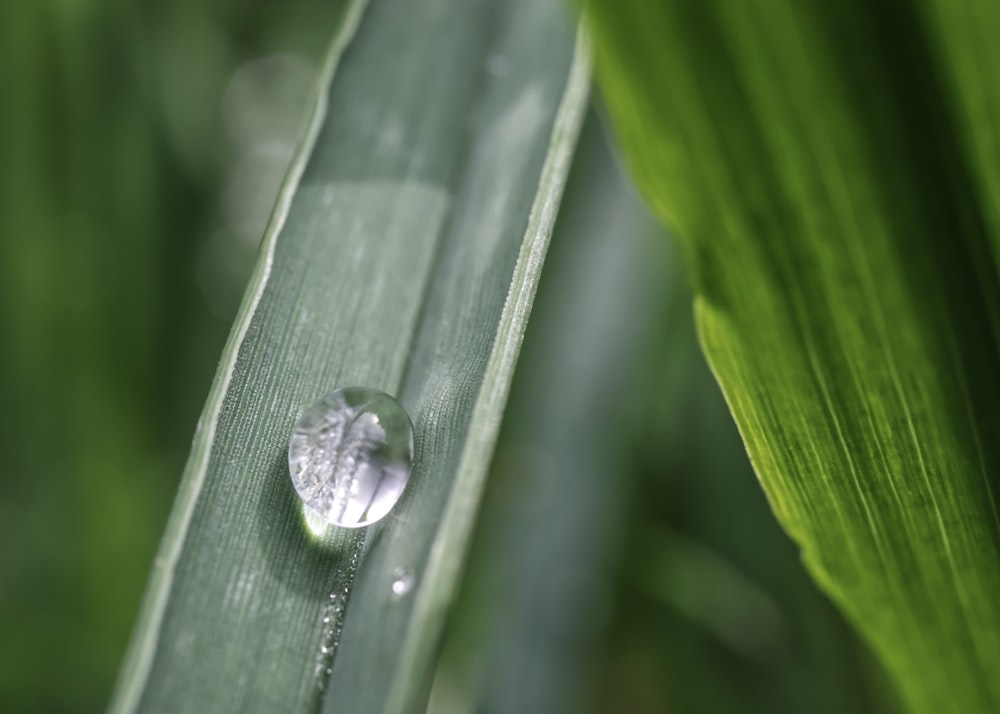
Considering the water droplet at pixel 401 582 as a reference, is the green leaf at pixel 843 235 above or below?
above

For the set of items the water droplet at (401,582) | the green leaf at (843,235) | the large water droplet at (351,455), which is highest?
the green leaf at (843,235)

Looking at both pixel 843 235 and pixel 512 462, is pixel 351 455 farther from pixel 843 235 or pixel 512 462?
pixel 512 462

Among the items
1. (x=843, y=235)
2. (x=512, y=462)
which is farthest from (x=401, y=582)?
(x=512, y=462)

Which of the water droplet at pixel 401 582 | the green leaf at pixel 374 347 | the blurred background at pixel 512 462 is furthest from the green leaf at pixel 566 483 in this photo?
the water droplet at pixel 401 582

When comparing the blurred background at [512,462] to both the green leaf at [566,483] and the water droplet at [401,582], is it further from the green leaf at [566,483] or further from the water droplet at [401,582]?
the water droplet at [401,582]

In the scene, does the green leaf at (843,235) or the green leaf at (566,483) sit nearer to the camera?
the green leaf at (843,235)

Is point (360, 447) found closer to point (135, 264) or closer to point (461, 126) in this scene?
point (461, 126)
